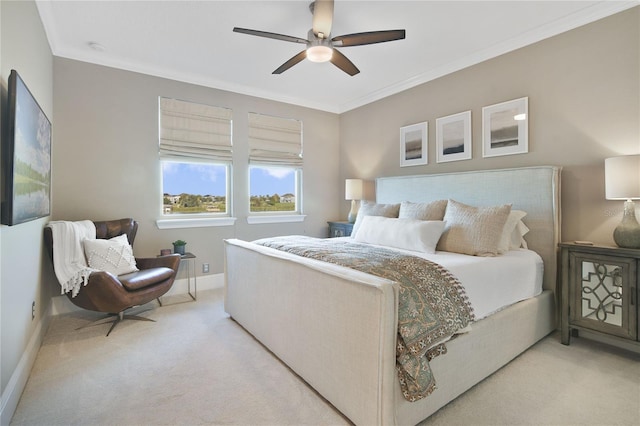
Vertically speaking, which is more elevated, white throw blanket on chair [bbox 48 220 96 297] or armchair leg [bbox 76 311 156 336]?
white throw blanket on chair [bbox 48 220 96 297]

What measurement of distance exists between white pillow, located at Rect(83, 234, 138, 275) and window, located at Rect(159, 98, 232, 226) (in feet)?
2.90

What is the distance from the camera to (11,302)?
1815mm

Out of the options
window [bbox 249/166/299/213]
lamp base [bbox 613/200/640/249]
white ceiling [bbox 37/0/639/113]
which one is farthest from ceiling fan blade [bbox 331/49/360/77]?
lamp base [bbox 613/200/640/249]

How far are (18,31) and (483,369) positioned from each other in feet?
11.9

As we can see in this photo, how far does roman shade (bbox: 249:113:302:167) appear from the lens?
4578 millimetres

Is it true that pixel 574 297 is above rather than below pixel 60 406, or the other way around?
above

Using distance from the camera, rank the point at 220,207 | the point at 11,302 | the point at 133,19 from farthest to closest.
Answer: the point at 220,207, the point at 133,19, the point at 11,302

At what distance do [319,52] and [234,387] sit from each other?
2523mm

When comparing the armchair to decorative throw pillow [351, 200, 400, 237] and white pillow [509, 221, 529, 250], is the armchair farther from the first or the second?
white pillow [509, 221, 529, 250]

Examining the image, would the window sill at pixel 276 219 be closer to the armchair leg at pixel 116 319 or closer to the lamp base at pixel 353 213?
the lamp base at pixel 353 213

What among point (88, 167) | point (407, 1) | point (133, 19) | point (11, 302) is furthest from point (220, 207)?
point (407, 1)

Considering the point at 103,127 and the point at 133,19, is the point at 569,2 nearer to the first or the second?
the point at 133,19

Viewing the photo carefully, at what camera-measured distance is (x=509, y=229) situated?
2.80 meters

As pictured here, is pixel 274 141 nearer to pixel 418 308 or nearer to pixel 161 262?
pixel 161 262
